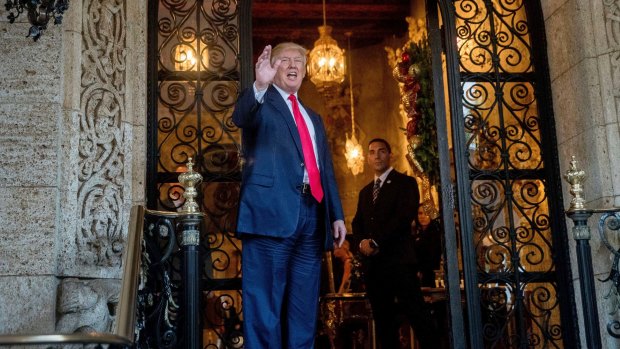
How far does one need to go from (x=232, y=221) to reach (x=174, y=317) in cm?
179

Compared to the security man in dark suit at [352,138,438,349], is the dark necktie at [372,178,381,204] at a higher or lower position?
higher

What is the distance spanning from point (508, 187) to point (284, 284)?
2.65 meters

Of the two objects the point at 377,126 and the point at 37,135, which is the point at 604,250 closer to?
the point at 37,135

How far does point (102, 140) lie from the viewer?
6355 millimetres

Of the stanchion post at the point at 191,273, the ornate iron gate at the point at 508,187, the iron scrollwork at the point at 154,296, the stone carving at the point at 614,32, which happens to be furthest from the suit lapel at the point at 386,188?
the stanchion post at the point at 191,273

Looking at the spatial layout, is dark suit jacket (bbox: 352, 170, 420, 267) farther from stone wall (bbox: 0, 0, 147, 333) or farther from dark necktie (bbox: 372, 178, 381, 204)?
stone wall (bbox: 0, 0, 147, 333)

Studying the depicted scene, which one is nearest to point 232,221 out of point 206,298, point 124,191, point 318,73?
point 206,298

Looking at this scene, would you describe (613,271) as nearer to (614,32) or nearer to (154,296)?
(614,32)

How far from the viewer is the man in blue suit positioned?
18.4 ft

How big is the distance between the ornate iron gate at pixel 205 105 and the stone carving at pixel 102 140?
603 millimetres

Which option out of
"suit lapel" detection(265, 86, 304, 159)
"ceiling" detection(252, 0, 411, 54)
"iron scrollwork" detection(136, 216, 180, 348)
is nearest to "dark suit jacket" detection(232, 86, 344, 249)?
"suit lapel" detection(265, 86, 304, 159)

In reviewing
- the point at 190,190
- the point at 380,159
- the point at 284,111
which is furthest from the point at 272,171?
the point at 380,159

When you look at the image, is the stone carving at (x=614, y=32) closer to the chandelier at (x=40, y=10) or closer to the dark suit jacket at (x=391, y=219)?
the dark suit jacket at (x=391, y=219)

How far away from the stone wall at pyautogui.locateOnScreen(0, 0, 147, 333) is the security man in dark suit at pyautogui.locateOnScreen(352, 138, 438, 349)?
8.77ft
